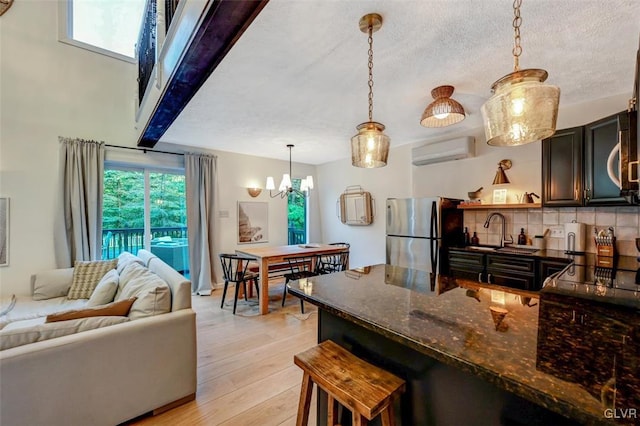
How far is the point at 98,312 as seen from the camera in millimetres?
1861

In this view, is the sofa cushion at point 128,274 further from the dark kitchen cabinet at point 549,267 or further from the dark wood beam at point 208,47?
the dark kitchen cabinet at point 549,267

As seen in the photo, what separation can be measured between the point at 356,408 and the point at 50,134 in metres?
4.64

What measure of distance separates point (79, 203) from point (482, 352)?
14.8ft

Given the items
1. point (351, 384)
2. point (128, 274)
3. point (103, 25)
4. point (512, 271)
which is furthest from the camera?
point (103, 25)

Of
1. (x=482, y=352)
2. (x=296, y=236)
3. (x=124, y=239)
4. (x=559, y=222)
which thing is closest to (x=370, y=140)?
(x=482, y=352)

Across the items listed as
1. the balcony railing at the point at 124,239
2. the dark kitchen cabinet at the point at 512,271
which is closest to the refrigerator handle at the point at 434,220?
the dark kitchen cabinet at the point at 512,271

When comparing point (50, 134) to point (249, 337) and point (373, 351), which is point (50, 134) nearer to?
point (249, 337)

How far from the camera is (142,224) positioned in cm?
437

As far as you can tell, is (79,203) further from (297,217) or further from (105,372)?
(297,217)

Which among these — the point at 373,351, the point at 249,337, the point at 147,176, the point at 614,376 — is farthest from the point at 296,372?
the point at 147,176

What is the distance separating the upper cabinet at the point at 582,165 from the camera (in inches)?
95.4

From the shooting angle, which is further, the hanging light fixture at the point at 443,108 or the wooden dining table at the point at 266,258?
the wooden dining table at the point at 266,258

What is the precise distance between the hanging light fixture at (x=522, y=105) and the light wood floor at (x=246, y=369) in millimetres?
2099

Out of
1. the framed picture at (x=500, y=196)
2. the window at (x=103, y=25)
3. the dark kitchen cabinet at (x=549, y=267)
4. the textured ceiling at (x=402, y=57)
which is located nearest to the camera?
the textured ceiling at (x=402, y=57)
